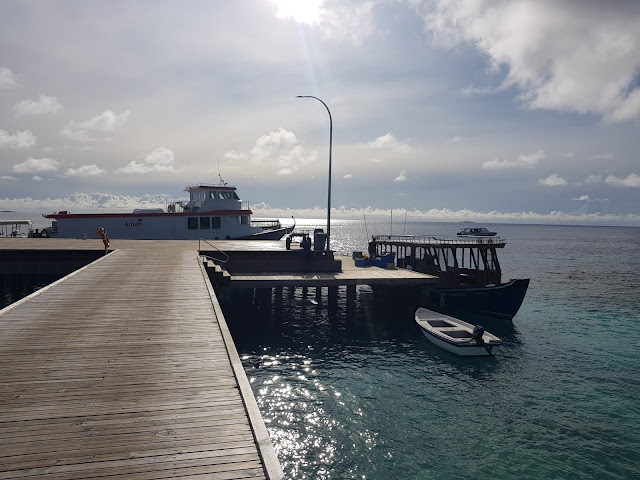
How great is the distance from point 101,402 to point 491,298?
27641 millimetres

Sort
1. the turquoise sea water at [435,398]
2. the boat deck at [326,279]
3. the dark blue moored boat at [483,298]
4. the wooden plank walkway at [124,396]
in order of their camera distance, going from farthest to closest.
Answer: the dark blue moored boat at [483,298], the boat deck at [326,279], the turquoise sea water at [435,398], the wooden plank walkway at [124,396]

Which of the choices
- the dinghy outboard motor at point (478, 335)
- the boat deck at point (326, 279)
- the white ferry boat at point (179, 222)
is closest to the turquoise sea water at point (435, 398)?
the dinghy outboard motor at point (478, 335)

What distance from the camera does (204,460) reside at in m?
5.24

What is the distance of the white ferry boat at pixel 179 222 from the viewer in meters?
41.7

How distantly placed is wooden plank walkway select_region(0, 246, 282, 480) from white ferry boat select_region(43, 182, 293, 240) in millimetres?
30204

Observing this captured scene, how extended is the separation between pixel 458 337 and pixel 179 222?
99.3 feet

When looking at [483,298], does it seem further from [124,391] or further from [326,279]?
[124,391]

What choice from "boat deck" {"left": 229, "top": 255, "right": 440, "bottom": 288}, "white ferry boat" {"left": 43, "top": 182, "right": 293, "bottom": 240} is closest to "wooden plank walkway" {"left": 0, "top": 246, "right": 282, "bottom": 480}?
"boat deck" {"left": 229, "top": 255, "right": 440, "bottom": 288}

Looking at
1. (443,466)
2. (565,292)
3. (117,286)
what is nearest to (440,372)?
→ (443,466)

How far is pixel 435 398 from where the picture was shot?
16.4 meters

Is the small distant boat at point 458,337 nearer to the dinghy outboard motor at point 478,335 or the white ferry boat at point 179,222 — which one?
the dinghy outboard motor at point 478,335

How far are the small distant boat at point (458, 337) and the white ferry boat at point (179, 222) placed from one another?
2362cm

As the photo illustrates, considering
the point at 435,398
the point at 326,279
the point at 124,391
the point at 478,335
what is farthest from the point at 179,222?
the point at 124,391

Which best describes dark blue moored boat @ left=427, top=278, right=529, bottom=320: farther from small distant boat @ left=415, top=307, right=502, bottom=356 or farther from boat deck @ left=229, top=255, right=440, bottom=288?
small distant boat @ left=415, top=307, right=502, bottom=356
